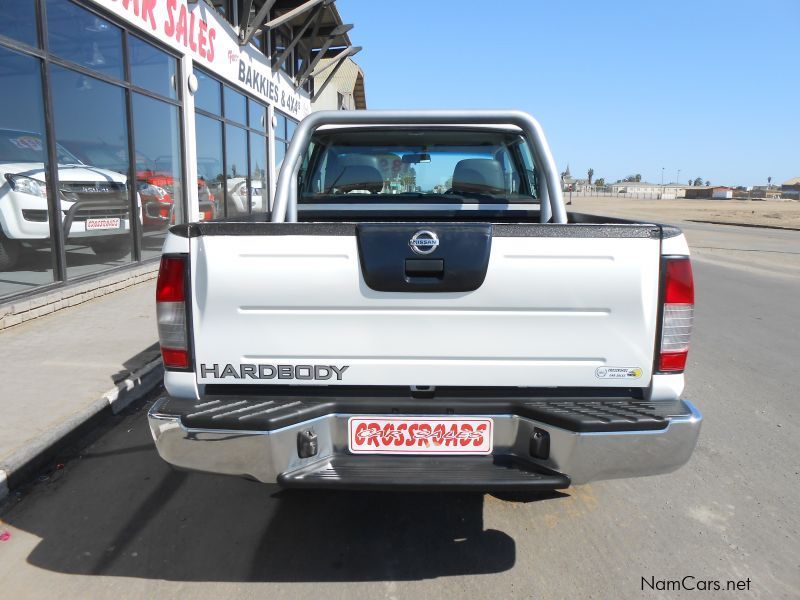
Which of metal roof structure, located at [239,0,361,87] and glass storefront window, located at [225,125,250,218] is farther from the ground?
metal roof structure, located at [239,0,361,87]

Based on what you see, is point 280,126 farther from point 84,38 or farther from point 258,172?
point 84,38

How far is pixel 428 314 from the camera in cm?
235

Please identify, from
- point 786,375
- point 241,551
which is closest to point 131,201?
point 241,551

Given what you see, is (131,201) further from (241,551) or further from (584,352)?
(584,352)

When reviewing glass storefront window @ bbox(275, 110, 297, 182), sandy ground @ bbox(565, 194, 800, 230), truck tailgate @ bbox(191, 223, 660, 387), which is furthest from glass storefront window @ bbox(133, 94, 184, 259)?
truck tailgate @ bbox(191, 223, 660, 387)

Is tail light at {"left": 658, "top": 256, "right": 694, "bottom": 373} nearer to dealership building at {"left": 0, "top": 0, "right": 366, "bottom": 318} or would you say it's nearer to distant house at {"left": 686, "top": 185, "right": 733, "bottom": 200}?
dealership building at {"left": 0, "top": 0, "right": 366, "bottom": 318}

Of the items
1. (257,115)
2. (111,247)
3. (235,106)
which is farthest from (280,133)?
(111,247)

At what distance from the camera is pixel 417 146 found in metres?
4.43

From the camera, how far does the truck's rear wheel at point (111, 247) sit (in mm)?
8312

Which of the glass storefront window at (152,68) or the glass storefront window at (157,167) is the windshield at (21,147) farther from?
the glass storefront window at (152,68)

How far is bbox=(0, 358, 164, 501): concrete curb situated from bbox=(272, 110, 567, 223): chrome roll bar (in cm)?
190

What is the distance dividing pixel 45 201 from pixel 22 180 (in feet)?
1.16

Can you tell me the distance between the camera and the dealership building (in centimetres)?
670

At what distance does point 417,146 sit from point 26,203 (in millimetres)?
4823
